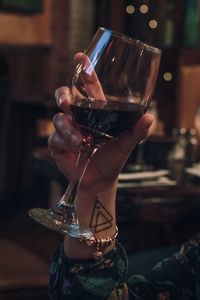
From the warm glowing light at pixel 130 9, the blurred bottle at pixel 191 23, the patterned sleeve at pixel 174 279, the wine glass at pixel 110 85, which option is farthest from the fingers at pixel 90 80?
the warm glowing light at pixel 130 9

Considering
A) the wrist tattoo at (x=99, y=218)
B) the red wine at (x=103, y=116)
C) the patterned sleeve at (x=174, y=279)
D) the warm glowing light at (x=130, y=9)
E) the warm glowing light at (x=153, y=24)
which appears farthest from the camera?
the warm glowing light at (x=130, y=9)

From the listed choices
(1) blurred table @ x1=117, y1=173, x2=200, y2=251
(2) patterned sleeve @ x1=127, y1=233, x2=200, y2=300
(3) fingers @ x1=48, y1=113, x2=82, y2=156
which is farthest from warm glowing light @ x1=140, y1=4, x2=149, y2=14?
(3) fingers @ x1=48, y1=113, x2=82, y2=156

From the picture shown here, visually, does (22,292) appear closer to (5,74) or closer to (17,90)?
(5,74)

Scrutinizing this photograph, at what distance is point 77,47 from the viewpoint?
5.15 m

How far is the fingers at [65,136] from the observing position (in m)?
0.94

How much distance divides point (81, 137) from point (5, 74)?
3.53m

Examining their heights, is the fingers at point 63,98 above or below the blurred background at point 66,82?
above

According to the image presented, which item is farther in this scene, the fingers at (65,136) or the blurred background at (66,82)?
the blurred background at (66,82)

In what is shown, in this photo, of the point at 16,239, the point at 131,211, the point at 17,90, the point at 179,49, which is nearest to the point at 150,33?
the point at 179,49

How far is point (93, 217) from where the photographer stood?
1.02m

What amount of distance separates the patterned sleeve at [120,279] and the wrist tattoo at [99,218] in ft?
0.15

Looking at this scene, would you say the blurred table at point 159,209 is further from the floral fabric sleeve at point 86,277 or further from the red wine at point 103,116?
the red wine at point 103,116

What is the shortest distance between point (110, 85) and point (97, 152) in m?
0.13

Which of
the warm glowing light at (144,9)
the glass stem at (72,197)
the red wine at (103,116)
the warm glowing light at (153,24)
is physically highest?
the red wine at (103,116)
